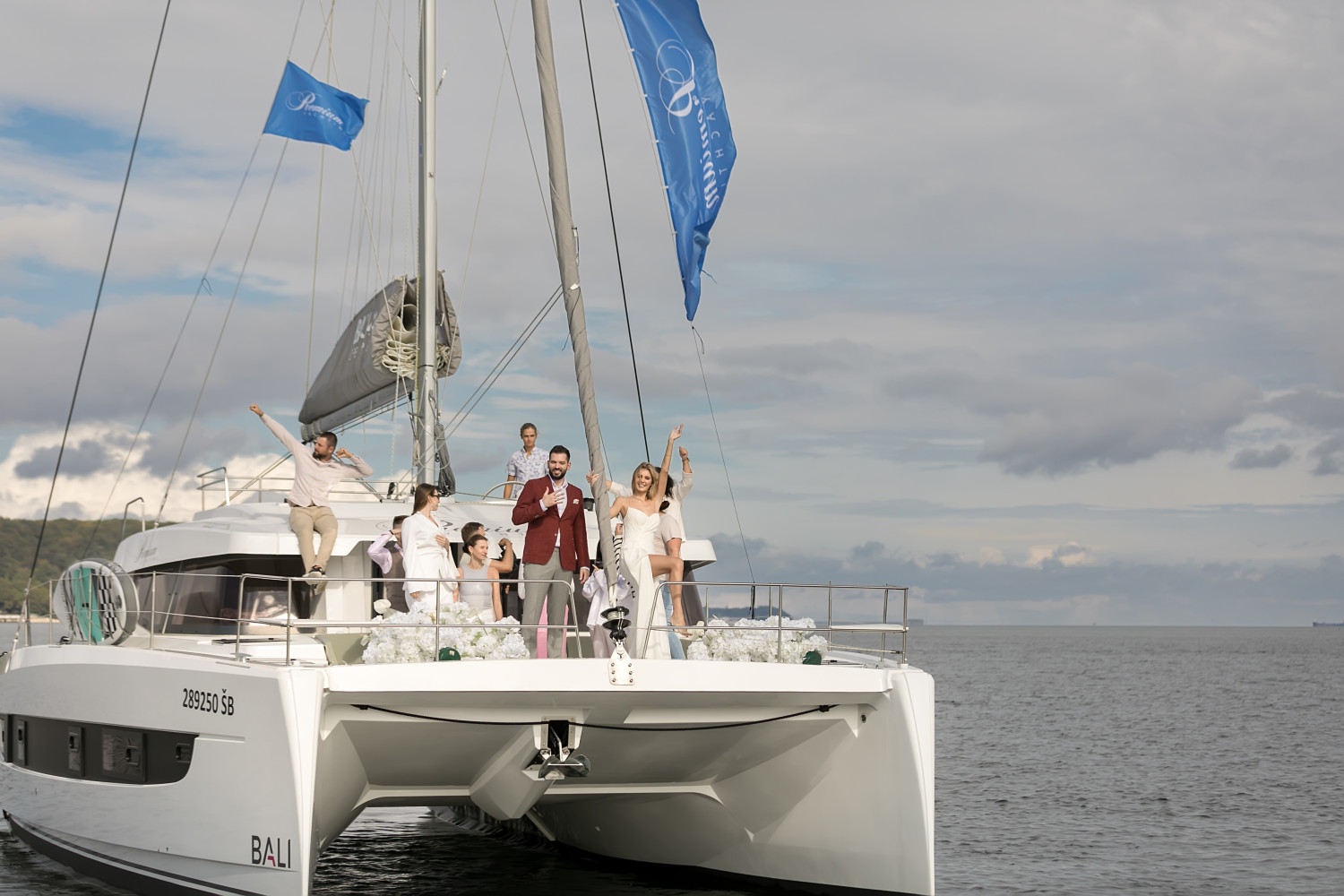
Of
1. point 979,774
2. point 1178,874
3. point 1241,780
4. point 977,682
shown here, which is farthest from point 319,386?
point 977,682

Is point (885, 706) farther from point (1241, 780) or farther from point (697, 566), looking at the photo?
point (1241, 780)

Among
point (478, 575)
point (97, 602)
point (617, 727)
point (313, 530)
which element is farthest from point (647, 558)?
point (97, 602)

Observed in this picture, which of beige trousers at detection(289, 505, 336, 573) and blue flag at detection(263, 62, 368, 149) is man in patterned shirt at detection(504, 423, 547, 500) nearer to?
beige trousers at detection(289, 505, 336, 573)

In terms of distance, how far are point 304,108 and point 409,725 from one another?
7.23 m

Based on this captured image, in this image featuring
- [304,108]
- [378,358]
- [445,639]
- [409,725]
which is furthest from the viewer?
[304,108]

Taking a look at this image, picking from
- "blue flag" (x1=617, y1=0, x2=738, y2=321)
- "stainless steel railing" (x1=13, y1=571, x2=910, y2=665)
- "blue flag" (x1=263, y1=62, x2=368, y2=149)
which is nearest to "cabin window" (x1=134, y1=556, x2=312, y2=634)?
"stainless steel railing" (x1=13, y1=571, x2=910, y2=665)

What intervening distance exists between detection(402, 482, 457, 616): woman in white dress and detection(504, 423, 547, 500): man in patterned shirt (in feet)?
7.16

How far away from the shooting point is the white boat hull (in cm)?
742

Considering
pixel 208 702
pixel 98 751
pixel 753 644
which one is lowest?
pixel 98 751

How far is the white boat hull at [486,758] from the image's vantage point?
24.3 ft

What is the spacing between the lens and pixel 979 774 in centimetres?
2061

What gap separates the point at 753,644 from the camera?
852 centimetres

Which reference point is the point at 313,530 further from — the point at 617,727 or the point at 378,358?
the point at 378,358

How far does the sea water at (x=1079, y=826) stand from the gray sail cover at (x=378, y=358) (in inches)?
161
